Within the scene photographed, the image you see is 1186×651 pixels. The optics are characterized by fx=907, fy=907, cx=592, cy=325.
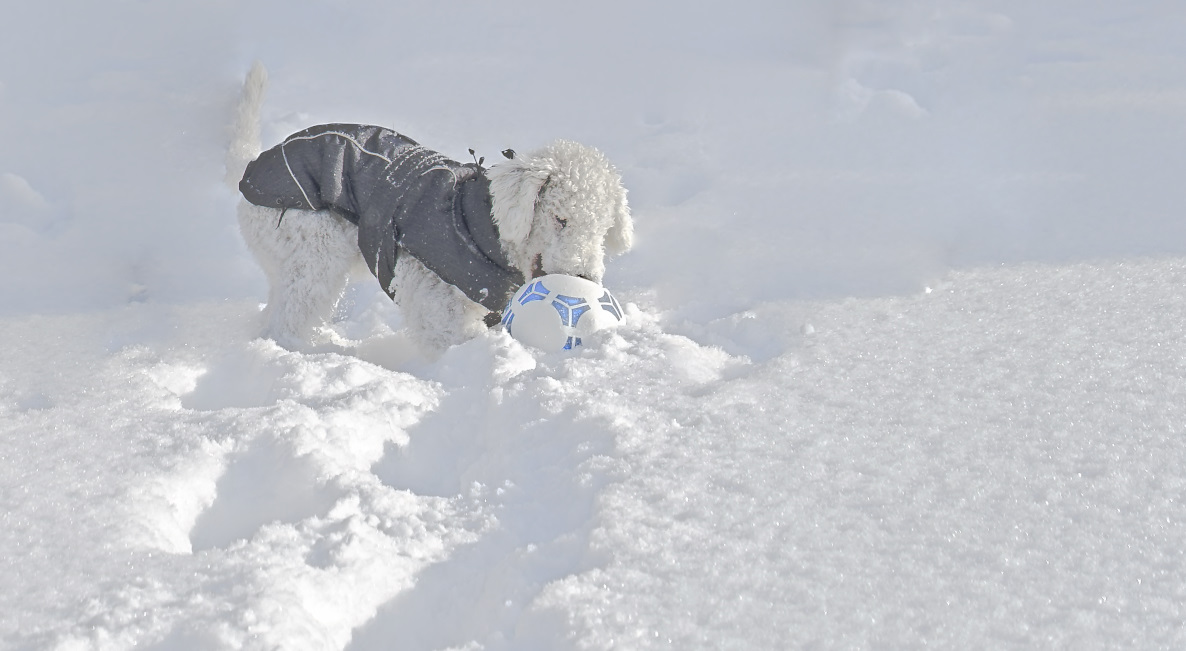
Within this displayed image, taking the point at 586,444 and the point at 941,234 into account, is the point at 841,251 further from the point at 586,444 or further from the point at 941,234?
the point at 586,444

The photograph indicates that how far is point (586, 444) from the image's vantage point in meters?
2.42

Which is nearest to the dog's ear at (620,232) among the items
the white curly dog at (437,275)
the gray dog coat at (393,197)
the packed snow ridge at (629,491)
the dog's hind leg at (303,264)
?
the white curly dog at (437,275)

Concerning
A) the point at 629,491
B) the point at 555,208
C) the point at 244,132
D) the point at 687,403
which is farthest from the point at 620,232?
the point at 244,132

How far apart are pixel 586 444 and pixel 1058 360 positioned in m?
1.51

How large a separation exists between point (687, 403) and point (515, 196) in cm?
128

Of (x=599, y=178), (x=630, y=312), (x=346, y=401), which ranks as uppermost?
(x=599, y=178)

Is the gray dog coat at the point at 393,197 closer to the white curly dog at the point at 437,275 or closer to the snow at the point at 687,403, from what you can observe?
the white curly dog at the point at 437,275

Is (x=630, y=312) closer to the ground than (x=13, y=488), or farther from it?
closer to the ground

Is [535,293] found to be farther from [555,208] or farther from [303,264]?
[303,264]

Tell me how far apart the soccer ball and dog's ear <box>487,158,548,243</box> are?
22 centimetres

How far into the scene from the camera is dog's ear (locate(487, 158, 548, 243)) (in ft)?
11.6

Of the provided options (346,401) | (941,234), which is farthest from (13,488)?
(941,234)

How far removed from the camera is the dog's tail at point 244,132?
4.28m

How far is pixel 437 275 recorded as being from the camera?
12.5ft
